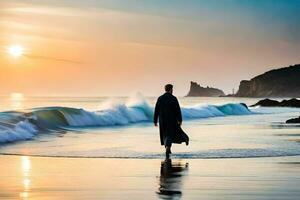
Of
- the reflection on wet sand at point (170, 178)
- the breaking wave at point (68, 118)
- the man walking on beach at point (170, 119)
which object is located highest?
the breaking wave at point (68, 118)

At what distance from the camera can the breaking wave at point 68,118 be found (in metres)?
25.4

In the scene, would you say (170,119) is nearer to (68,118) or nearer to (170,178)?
(170,178)

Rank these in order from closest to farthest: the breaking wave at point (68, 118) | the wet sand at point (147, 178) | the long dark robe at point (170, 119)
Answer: the wet sand at point (147, 178) → the long dark robe at point (170, 119) → the breaking wave at point (68, 118)

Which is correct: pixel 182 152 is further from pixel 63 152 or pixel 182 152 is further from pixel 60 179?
pixel 60 179

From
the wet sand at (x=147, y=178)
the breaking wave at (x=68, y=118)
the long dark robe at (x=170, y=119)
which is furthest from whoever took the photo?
the breaking wave at (x=68, y=118)

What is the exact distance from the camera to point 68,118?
37.5 metres

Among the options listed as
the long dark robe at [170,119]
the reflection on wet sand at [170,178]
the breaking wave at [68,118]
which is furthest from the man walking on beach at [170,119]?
the breaking wave at [68,118]

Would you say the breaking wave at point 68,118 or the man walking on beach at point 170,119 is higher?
the breaking wave at point 68,118

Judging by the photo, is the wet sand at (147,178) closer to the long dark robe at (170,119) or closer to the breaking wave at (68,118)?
the long dark robe at (170,119)

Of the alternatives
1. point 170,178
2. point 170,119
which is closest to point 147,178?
point 170,178

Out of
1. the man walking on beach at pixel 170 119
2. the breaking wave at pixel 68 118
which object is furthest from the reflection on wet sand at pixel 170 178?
the breaking wave at pixel 68 118

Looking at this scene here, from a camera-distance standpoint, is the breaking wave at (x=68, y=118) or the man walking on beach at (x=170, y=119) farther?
the breaking wave at (x=68, y=118)

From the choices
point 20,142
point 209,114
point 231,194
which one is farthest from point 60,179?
point 209,114

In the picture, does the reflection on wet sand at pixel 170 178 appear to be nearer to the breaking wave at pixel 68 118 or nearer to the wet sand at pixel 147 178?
the wet sand at pixel 147 178
